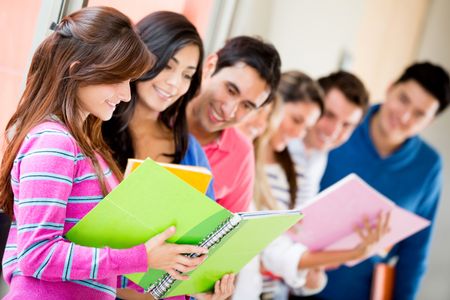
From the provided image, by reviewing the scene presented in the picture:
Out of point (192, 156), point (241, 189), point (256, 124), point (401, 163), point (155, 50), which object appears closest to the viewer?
point (155, 50)

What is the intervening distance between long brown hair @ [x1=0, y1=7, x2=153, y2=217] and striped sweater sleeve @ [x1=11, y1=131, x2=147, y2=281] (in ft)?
0.15

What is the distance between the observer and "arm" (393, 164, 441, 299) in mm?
3037

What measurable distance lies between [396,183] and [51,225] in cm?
223

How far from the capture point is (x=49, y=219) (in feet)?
3.48

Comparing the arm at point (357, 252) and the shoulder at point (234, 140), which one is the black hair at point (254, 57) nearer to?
the shoulder at point (234, 140)

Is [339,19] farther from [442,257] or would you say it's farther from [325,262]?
[442,257]

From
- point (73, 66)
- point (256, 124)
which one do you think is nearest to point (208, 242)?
point (73, 66)

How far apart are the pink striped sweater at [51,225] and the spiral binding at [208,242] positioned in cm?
14

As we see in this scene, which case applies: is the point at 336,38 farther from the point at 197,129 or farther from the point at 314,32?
the point at 197,129

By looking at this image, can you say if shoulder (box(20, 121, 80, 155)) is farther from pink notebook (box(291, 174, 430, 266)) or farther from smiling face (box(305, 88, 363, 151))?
smiling face (box(305, 88, 363, 151))

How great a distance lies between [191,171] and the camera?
1.31m

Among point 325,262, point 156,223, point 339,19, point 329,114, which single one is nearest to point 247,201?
point 325,262

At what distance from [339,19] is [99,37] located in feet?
7.68

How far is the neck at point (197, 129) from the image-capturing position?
→ 5.93 ft
